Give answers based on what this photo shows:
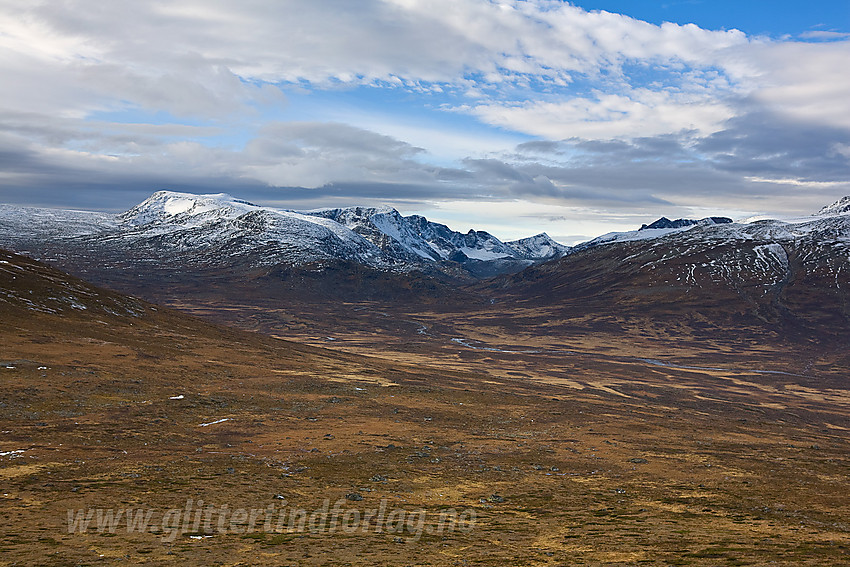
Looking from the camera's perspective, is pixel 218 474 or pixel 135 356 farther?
pixel 135 356

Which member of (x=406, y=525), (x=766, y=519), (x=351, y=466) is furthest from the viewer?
(x=351, y=466)

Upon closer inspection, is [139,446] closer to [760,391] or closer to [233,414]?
[233,414]

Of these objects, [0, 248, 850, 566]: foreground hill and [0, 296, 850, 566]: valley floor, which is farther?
[0, 248, 850, 566]: foreground hill

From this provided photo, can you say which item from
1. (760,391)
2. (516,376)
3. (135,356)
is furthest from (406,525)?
(760,391)

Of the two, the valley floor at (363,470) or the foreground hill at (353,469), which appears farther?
the foreground hill at (353,469)

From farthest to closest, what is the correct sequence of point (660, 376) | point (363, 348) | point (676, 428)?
point (363, 348) < point (660, 376) < point (676, 428)

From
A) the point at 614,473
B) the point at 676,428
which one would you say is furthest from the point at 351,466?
the point at 676,428

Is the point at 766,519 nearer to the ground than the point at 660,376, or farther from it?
farther from it
